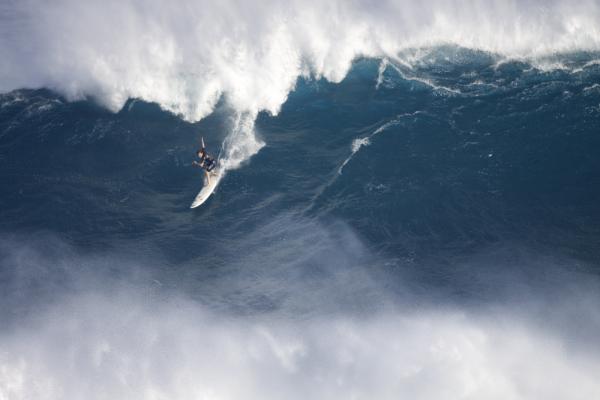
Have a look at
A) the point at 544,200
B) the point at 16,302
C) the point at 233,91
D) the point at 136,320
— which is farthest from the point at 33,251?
the point at 544,200

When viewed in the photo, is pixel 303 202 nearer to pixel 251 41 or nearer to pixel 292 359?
pixel 292 359

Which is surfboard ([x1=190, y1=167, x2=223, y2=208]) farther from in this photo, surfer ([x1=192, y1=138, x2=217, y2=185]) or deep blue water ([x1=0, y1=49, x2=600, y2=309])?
deep blue water ([x1=0, y1=49, x2=600, y2=309])

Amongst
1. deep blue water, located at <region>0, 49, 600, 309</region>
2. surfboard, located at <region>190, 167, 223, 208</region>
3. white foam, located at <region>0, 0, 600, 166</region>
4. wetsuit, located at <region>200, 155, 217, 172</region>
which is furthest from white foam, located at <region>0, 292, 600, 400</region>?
white foam, located at <region>0, 0, 600, 166</region>

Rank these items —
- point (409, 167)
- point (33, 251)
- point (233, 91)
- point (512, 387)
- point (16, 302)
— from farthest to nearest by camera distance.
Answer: point (233, 91) < point (409, 167) < point (33, 251) < point (16, 302) < point (512, 387)

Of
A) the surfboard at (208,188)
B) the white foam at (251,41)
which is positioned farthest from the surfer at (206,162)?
the white foam at (251,41)

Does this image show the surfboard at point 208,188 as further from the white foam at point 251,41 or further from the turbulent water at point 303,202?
the white foam at point 251,41

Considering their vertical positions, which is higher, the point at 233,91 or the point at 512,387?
the point at 233,91

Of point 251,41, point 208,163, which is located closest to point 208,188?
point 208,163

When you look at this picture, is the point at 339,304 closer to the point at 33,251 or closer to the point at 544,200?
the point at 544,200
